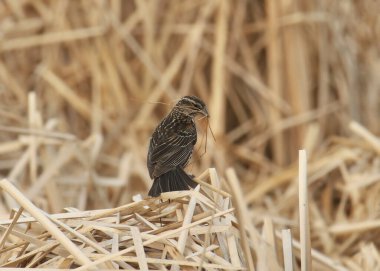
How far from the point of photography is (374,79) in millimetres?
8789

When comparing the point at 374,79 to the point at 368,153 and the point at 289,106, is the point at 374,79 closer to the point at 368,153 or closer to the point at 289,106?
the point at 289,106

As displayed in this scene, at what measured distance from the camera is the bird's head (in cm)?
434

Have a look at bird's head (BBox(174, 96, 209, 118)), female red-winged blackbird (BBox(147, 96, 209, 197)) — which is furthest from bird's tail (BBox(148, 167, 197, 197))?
bird's head (BBox(174, 96, 209, 118))

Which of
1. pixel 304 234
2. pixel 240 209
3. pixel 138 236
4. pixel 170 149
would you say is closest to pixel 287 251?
pixel 304 234

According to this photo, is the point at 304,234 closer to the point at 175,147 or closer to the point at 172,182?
the point at 172,182

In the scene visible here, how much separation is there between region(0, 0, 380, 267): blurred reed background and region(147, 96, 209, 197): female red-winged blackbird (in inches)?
142

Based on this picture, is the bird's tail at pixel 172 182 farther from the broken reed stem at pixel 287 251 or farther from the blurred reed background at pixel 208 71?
the blurred reed background at pixel 208 71

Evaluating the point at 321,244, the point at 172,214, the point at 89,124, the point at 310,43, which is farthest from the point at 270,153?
the point at 172,214

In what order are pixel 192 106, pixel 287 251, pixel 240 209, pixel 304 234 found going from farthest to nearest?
pixel 192 106 < pixel 287 251 < pixel 304 234 < pixel 240 209

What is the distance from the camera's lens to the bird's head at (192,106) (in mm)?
4344

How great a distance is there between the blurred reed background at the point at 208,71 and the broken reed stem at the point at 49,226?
4.47 m

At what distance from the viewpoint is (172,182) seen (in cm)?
417

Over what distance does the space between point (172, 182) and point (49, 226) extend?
31.2 inches

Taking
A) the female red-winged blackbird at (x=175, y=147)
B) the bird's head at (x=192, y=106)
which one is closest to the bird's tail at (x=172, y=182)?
the female red-winged blackbird at (x=175, y=147)
